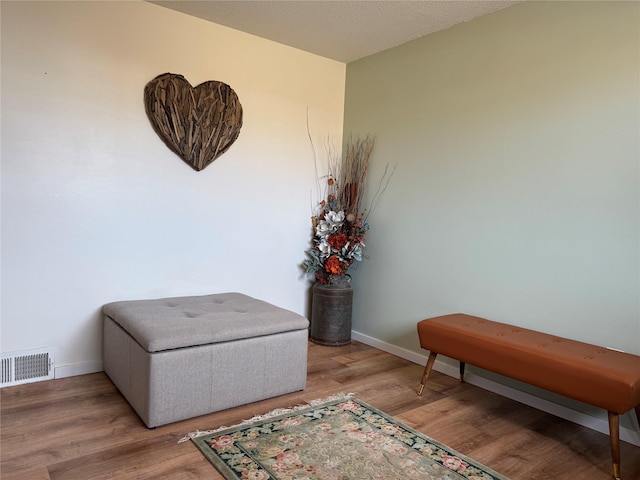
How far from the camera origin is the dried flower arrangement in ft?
11.6

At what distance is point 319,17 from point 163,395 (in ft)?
8.35

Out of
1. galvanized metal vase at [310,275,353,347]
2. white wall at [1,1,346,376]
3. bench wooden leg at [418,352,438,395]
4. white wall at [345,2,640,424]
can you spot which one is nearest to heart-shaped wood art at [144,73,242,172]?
white wall at [1,1,346,376]

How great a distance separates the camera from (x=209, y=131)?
3.07 metres

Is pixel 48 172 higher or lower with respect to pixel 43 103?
lower

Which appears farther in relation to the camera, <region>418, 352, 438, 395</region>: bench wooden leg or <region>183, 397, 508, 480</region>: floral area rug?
<region>418, 352, 438, 395</region>: bench wooden leg

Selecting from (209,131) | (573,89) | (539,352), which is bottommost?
(539,352)

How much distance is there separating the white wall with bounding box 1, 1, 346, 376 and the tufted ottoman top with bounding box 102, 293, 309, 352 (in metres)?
0.28

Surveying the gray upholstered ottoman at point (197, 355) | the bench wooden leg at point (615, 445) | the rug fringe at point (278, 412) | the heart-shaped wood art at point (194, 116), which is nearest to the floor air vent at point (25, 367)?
the gray upholstered ottoman at point (197, 355)

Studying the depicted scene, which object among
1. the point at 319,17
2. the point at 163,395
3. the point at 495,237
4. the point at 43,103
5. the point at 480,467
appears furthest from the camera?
the point at 319,17

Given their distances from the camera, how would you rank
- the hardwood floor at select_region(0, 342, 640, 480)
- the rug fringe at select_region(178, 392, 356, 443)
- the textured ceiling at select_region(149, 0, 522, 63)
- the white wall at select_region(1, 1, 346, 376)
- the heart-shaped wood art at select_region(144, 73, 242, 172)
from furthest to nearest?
the heart-shaped wood art at select_region(144, 73, 242, 172)
the textured ceiling at select_region(149, 0, 522, 63)
the white wall at select_region(1, 1, 346, 376)
the rug fringe at select_region(178, 392, 356, 443)
the hardwood floor at select_region(0, 342, 640, 480)

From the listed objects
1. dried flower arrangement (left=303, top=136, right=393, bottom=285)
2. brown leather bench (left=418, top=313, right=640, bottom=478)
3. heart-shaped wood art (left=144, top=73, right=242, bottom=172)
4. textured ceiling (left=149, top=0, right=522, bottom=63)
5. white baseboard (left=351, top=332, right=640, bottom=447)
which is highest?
textured ceiling (left=149, top=0, right=522, bottom=63)

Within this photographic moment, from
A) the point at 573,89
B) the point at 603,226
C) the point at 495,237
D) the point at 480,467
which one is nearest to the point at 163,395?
the point at 480,467

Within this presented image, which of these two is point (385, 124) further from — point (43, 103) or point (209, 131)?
point (43, 103)

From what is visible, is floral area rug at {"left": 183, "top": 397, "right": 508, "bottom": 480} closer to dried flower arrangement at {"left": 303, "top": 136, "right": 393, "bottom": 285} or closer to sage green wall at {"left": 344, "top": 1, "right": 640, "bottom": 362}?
sage green wall at {"left": 344, "top": 1, "right": 640, "bottom": 362}
